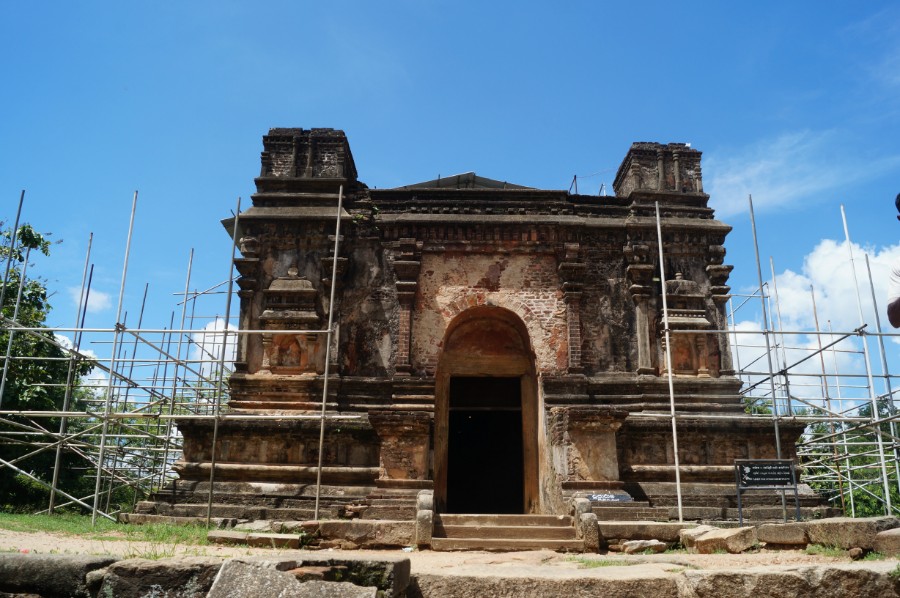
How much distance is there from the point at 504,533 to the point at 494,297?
17.4 feet

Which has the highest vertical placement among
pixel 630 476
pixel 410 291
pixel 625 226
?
pixel 625 226

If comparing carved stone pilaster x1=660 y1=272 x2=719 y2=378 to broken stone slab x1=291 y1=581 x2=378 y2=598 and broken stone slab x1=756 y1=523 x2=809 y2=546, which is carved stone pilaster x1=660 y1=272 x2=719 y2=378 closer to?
broken stone slab x1=756 y1=523 x2=809 y2=546

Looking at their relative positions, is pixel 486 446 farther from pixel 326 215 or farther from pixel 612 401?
pixel 326 215

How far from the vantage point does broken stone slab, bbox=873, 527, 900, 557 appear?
Result: 20.2 feet

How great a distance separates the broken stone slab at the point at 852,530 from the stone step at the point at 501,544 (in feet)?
10.5

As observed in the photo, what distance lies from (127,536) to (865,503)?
89.7 feet

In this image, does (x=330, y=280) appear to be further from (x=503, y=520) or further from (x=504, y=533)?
(x=504, y=533)

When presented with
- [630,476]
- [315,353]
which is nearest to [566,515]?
[630,476]

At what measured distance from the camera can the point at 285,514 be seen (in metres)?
12.0

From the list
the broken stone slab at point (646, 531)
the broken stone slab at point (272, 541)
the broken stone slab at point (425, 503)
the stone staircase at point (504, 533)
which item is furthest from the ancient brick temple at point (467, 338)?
the broken stone slab at point (272, 541)

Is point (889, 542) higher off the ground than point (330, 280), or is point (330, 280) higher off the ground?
point (330, 280)

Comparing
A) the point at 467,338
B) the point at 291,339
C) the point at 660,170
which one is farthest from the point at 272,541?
the point at 660,170

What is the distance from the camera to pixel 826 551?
7.15m

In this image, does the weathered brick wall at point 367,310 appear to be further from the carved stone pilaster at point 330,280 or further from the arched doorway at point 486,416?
the arched doorway at point 486,416
